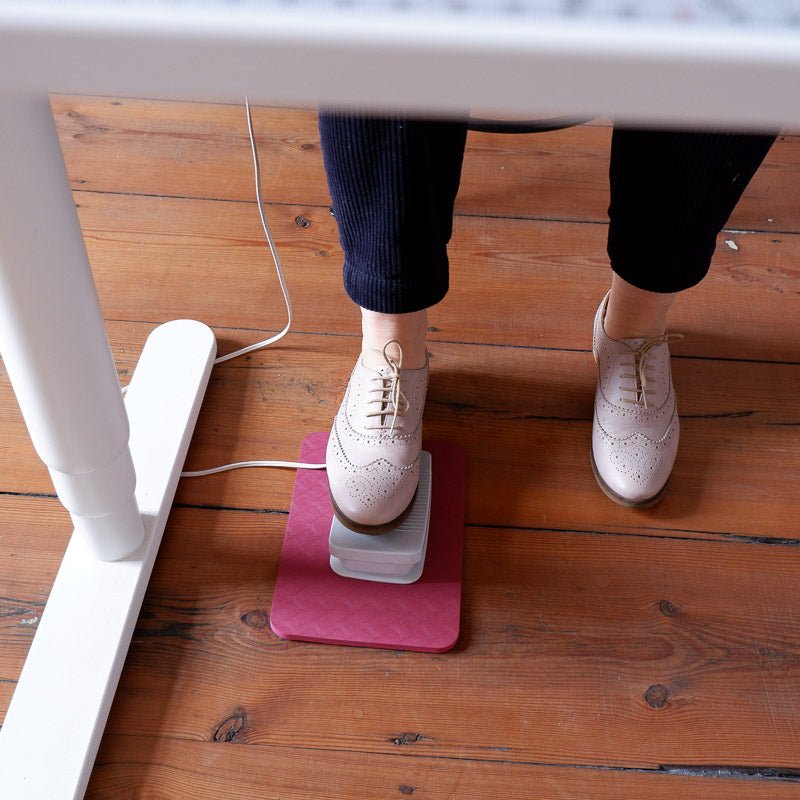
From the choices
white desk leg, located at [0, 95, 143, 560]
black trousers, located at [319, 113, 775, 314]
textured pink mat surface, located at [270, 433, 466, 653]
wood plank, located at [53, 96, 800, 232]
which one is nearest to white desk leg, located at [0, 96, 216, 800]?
white desk leg, located at [0, 95, 143, 560]

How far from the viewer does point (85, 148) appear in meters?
1.29

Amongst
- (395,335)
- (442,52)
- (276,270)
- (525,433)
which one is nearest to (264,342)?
(276,270)

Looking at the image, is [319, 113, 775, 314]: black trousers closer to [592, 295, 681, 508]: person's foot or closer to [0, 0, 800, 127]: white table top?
[592, 295, 681, 508]: person's foot

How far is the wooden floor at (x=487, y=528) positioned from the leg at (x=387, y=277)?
10 cm

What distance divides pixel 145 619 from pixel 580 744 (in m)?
0.43

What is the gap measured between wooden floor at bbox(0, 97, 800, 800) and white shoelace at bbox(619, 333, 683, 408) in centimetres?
9

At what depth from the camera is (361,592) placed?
822mm

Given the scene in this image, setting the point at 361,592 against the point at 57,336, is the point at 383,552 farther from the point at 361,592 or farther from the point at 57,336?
the point at 57,336

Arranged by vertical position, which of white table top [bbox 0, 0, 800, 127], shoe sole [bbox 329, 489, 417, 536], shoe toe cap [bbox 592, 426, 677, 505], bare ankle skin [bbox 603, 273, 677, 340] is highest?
white table top [bbox 0, 0, 800, 127]

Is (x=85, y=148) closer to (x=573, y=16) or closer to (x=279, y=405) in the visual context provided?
(x=279, y=405)

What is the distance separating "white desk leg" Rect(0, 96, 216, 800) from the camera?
1.60 ft

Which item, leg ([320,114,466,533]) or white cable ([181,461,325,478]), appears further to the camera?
white cable ([181,461,325,478])

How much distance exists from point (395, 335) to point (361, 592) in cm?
27

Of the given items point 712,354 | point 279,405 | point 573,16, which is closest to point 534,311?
point 712,354
